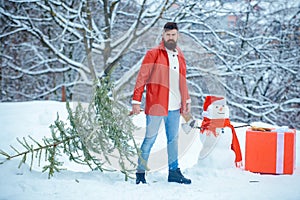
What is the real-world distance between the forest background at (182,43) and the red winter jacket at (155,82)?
9.30 feet

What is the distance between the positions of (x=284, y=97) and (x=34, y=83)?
19.3 feet

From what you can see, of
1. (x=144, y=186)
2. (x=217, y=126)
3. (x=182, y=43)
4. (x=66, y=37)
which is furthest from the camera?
(x=66, y=37)

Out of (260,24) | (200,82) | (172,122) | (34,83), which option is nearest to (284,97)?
(260,24)

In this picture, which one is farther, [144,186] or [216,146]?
[216,146]

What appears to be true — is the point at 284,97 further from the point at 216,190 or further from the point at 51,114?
the point at 216,190

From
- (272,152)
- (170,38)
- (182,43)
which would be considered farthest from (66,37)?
(272,152)

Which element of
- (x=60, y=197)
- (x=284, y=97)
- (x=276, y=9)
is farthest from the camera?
(x=284, y=97)

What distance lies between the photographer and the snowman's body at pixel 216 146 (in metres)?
3.07

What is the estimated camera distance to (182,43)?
5895mm

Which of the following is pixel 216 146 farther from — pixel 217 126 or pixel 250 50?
pixel 250 50

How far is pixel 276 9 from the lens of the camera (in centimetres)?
827

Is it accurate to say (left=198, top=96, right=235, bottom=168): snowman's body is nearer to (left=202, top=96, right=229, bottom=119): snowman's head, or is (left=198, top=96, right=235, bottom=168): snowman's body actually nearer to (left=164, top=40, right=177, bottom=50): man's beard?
(left=202, top=96, right=229, bottom=119): snowman's head

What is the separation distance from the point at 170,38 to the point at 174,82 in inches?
12.1

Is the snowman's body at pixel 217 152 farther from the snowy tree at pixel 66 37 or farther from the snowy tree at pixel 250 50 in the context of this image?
the snowy tree at pixel 250 50
